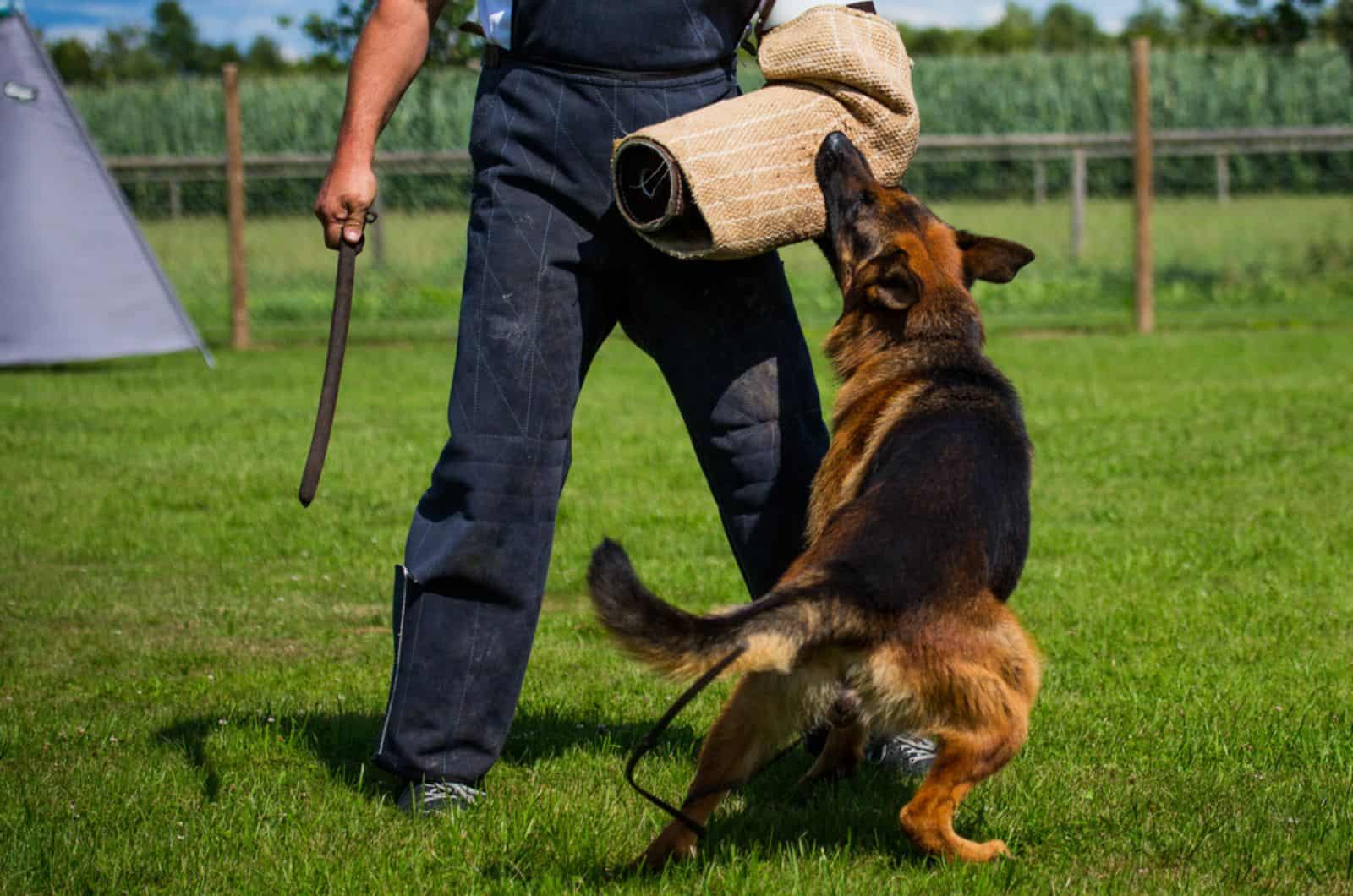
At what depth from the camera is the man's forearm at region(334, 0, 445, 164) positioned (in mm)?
3603

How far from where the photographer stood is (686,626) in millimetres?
2938

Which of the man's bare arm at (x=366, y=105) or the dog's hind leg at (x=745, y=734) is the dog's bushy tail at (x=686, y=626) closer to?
the dog's hind leg at (x=745, y=734)

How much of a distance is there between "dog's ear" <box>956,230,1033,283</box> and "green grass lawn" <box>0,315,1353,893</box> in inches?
52.3

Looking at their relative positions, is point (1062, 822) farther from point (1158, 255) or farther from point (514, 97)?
point (1158, 255)

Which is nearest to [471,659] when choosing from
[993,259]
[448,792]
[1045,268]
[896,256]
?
[448,792]

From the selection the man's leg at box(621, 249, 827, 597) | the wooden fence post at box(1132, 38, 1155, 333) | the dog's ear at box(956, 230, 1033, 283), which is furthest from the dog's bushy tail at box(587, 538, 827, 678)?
the wooden fence post at box(1132, 38, 1155, 333)

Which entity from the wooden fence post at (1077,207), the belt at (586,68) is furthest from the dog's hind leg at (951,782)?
the wooden fence post at (1077,207)

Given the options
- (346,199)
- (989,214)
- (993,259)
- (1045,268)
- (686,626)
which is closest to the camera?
(686,626)

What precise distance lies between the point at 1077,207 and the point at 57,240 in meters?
11.1

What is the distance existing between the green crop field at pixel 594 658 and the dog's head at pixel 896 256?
0.35m

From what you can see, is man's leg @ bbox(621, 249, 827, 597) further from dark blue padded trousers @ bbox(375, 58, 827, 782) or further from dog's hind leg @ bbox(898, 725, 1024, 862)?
dog's hind leg @ bbox(898, 725, 1024, 862)

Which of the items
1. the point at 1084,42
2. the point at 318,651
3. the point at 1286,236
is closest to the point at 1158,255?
the point at 1286,236

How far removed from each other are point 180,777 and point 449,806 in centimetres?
77

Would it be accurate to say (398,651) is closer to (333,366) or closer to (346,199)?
(333,366)
